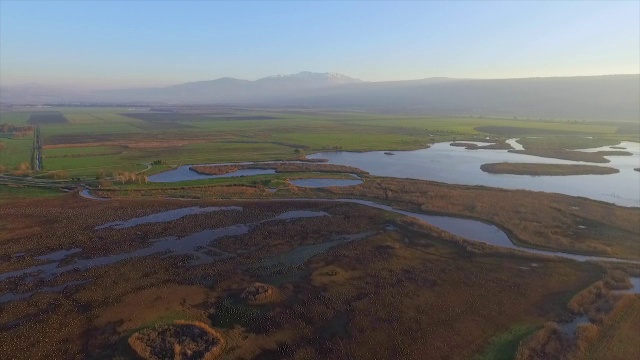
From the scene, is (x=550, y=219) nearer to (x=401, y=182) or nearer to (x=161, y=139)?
(x=401, y=182)

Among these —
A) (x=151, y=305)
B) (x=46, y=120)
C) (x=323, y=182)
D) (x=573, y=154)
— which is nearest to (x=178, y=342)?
(x=151, y=305)

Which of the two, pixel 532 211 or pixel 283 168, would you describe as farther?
pixel 283 168

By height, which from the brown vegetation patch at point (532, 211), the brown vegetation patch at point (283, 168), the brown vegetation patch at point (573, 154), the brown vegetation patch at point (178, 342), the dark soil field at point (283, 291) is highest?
the brown vegetation patch at point (573, 154)

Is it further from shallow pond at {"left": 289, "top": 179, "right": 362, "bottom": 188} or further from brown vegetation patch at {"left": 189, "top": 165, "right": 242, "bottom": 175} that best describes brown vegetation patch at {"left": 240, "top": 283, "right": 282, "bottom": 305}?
brown vegetation patch at {"left": 189, "top": 165, "right": 242, "bottom": 175}

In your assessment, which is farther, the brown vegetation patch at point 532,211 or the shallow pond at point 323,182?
the shallow pond at point 323,182

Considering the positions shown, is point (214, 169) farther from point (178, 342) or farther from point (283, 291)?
point (178, 342)

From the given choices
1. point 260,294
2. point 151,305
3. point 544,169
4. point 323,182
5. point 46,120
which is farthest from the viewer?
point 46,120

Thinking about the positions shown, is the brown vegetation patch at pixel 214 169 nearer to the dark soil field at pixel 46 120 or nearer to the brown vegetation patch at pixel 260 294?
the brown vegetation patch at pixel 260 294

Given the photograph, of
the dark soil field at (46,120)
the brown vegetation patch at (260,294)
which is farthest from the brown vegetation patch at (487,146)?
the dark soil field at (46,120)
